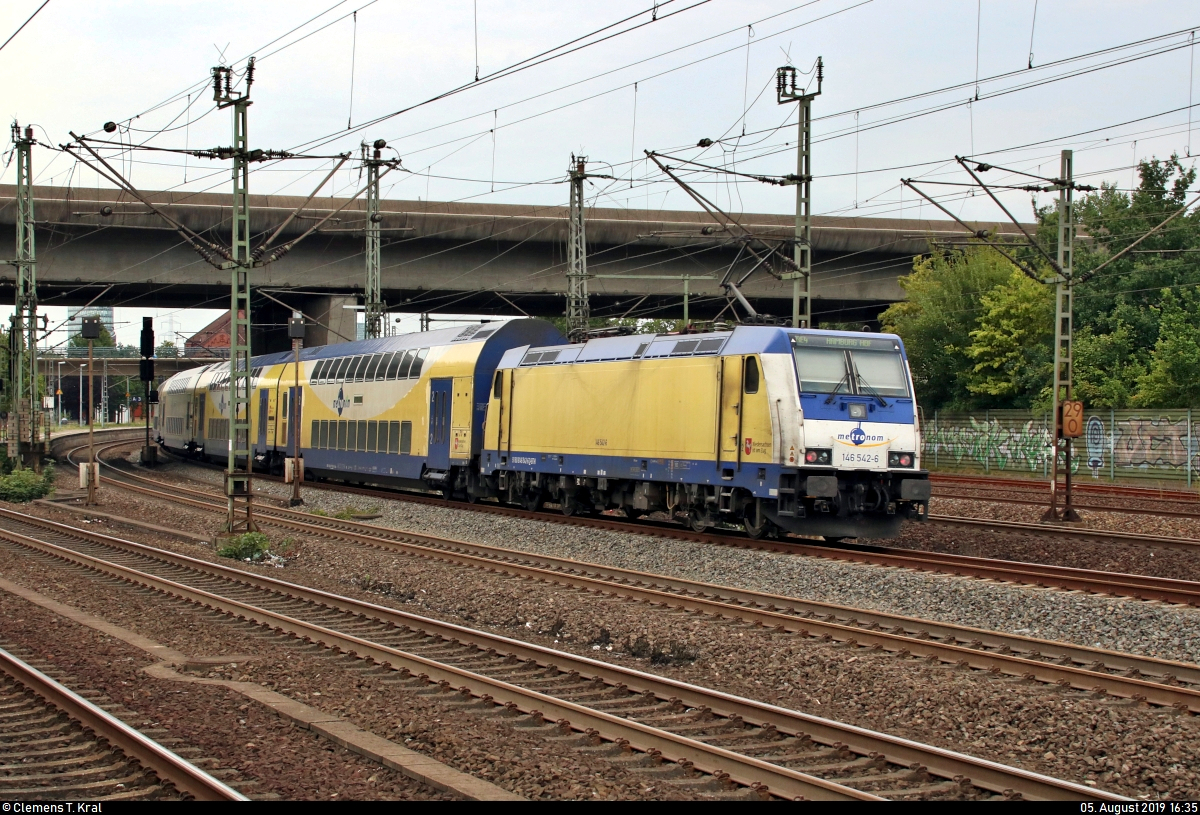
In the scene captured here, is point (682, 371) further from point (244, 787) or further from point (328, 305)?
point (328, 305)

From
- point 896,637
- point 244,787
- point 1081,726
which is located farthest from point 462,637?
point 1081,726

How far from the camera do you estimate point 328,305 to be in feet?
166

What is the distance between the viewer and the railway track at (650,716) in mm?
7008

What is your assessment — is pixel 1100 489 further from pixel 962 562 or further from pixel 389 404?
pixel 389 404

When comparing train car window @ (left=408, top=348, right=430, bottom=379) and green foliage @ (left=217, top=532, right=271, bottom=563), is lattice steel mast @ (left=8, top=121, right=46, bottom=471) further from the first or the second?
green foliage @ (left=217, top=532, right=271, bottom=563)

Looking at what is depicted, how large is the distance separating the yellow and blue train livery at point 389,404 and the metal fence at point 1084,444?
21.4 metres

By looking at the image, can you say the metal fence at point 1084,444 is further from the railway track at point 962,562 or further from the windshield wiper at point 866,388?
the windshield wiper at point 866,388

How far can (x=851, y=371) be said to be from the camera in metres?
18.4

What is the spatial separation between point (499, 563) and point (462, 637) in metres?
5.29

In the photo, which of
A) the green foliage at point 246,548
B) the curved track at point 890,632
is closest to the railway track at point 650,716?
the curved track at point 890,632

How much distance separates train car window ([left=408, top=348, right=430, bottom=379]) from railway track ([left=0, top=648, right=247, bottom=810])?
65.9 feet

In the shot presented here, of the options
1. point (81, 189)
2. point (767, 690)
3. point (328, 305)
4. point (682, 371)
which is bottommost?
point (767, 690)

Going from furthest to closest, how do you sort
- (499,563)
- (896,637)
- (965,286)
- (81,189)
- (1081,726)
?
(965,286) → (81,189) → (499,563) → (896,637) → (1081,726)

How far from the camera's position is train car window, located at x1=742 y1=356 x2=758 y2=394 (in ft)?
59.9
